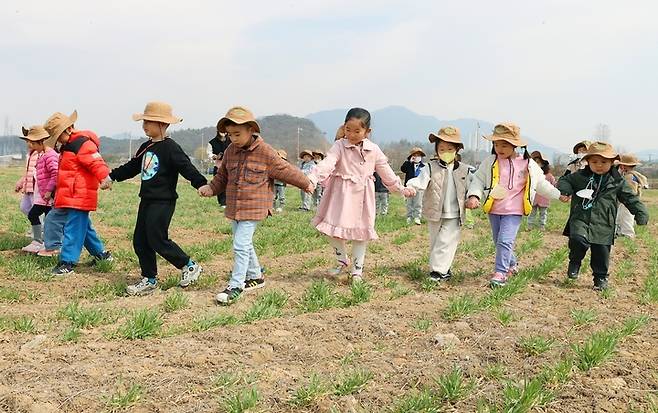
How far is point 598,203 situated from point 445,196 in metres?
1.76

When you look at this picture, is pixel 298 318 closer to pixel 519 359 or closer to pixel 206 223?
pixel 519 359

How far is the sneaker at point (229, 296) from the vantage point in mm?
5043

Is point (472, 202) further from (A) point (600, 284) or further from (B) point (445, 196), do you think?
(A) point (600, 284)

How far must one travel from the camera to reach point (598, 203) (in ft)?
20.8

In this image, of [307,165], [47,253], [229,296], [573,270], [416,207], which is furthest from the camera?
[307,165]

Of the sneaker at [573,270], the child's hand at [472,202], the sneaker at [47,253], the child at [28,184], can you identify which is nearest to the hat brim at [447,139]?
the child's hand at [472,202]

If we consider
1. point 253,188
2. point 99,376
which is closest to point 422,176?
point 253,188

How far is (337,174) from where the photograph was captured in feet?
20.1

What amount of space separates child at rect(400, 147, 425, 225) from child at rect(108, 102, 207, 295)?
7761 mm

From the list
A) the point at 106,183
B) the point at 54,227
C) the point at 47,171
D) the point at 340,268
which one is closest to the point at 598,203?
the point at 340,268

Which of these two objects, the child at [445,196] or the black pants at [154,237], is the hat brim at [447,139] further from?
the black pants at [154,237]

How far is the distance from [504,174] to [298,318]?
123 inches

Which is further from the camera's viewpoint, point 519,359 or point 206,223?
point 206,223

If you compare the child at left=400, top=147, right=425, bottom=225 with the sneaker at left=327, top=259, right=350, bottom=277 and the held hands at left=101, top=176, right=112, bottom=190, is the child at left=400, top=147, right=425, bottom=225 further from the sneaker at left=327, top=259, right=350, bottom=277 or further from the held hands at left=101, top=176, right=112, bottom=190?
the held hands at left=101, top=176, right=112, bottom=190
